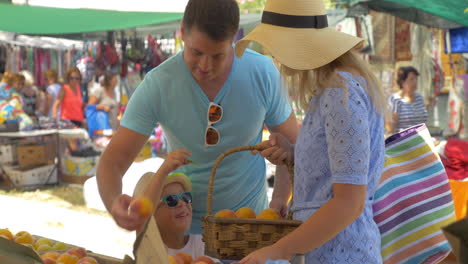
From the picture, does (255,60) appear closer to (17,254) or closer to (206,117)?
(206,117)

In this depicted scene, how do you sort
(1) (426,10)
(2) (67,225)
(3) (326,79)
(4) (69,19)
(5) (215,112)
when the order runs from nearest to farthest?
(3) (326,79) → (5) (215,112) → (1) (426,10) → (2) (67,225) → (4) (69,19)

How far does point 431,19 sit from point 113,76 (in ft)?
16.5

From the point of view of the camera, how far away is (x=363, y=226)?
4.84 ft

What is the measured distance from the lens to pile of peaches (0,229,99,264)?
1.71m

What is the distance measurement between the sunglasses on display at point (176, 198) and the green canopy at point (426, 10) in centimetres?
Result: 421

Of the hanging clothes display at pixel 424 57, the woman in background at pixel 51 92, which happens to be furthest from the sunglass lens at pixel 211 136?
the woman in background at pixel 51 92

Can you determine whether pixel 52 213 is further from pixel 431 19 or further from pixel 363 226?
pixel 363 226

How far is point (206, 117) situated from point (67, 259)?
663 mm

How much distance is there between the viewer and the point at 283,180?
2088 mm

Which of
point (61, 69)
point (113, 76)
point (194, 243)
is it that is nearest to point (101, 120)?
point (113, 76)

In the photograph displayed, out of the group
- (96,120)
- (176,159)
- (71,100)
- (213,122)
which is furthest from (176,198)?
(71,100)

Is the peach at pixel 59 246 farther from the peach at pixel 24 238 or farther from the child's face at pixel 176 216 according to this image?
the child's face at pixel 176 216

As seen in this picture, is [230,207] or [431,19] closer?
[230,207]

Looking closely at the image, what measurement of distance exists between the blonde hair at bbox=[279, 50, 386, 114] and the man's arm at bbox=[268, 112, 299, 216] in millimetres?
583
